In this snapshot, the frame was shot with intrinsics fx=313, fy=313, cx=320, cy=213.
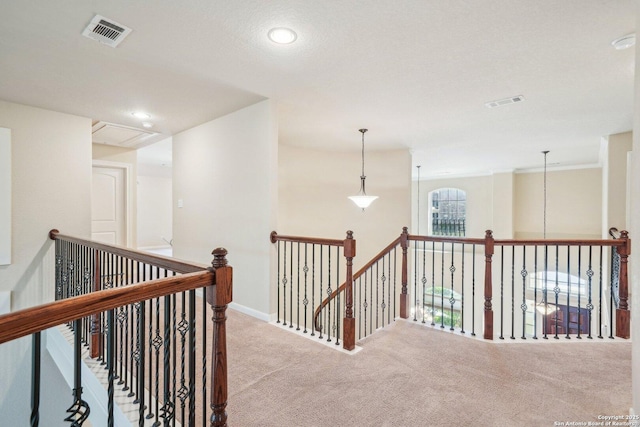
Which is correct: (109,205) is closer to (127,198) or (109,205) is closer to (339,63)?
(127,198)

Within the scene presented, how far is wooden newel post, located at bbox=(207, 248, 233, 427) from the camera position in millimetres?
1412

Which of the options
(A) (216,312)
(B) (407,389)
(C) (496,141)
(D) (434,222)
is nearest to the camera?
(A) (216,312)

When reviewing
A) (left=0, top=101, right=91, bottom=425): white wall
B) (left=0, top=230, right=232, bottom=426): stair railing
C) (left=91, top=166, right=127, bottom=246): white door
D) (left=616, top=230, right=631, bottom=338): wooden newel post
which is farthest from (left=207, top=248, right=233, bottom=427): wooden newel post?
(left=91, top=166, right=127, bottom=246): white door

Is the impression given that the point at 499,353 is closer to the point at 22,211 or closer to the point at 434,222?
the point at 22,211

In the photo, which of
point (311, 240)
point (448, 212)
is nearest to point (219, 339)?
point (311, 240)

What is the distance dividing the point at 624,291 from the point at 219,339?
3664mm

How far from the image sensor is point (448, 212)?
10.1m

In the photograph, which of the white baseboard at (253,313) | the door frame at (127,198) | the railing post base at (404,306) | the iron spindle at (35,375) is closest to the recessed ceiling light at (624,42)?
the railing post base at (404,306)

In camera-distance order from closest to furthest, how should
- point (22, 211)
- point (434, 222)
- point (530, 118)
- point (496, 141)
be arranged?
point (22, 211), point (530, 118), point (496, 141), point (434, 222)

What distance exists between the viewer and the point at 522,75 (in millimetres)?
Answer: 2826

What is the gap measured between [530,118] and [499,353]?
10.0 ft

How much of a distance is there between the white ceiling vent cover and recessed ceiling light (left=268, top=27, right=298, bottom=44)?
995 mm

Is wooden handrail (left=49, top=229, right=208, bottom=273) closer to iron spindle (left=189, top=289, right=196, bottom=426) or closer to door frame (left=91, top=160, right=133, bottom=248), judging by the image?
iron spindle (left=189, top=289, right=196, bottom=426)

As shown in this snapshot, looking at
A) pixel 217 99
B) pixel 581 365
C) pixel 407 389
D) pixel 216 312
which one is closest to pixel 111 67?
pixel 217 99
